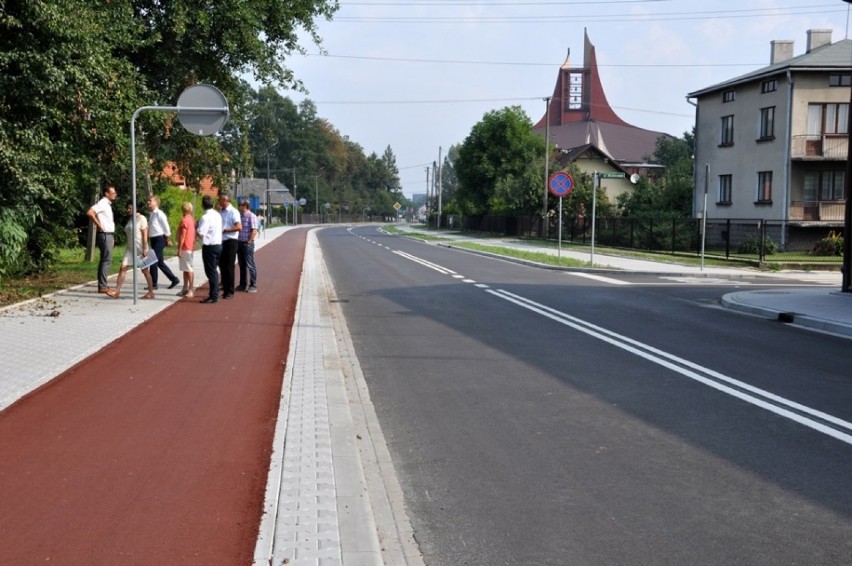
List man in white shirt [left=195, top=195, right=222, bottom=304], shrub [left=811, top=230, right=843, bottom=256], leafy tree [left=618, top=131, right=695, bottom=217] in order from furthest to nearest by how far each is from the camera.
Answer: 1. leafy tree [left=618, top=131, right=695, bottom=217]
2. shrub [left=811, top=230, right=843, bottom=256]
3. man in white shirt [left=195, top=195, right=222, bottom=304]

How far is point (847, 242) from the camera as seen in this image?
17.3m

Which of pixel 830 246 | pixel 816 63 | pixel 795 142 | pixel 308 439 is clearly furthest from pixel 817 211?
pixel 308 439

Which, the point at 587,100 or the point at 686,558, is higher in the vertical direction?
the point at 587,100

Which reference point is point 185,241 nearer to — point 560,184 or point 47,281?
point 47,281

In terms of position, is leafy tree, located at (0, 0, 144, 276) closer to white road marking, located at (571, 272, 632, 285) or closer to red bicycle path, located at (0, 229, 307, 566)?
red bicycle path, located at (0, 229, 307, 566)

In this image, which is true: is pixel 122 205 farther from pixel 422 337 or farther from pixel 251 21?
pixel 422 337

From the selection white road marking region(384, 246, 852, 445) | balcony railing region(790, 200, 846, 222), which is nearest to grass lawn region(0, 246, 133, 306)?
white road marking region(384, 246, 852, 445)

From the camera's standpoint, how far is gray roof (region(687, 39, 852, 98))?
35969 millimetres

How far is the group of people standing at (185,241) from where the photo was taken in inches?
556

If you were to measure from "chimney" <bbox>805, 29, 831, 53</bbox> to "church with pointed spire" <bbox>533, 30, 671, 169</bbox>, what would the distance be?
57.9 m

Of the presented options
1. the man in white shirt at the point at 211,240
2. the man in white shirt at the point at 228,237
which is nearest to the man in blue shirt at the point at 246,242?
the man in white shirt at the point at 228,237

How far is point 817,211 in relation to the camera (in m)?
36.6

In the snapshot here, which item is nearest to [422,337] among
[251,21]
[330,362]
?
[330,362]

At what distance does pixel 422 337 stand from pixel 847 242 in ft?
35.3
